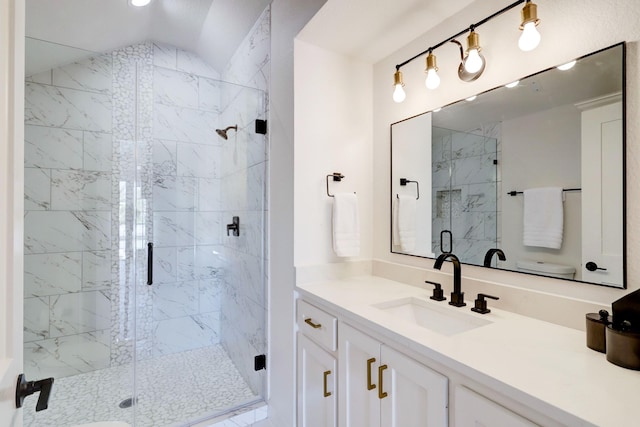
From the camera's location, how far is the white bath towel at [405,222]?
175 centimetres

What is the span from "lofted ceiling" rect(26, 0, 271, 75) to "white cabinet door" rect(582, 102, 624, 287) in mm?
2037

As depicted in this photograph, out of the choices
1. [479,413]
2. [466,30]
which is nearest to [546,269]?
[479,413]

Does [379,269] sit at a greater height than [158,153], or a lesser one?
lesser

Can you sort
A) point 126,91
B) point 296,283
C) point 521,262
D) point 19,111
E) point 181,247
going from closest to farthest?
point 19,111 < point 521,262 < point 296,283 < point 126,91 < point 181,247

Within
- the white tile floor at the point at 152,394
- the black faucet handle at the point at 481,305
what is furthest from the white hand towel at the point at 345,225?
the white tile floor at the point at 152,394

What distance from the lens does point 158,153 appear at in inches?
103

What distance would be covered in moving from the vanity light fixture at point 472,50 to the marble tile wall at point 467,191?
0.88ft

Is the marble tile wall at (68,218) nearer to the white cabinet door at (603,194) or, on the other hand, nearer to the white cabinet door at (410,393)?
the white cabinet door at (410,393)

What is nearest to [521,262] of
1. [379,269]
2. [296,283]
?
[379,269]

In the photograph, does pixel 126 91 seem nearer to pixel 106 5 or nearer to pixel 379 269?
pixel 106 5

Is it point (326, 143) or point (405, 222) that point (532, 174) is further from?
point (326, 143)

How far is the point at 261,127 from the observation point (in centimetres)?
214

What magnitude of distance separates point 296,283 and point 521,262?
1059 mm

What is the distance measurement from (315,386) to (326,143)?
4.24 feet
